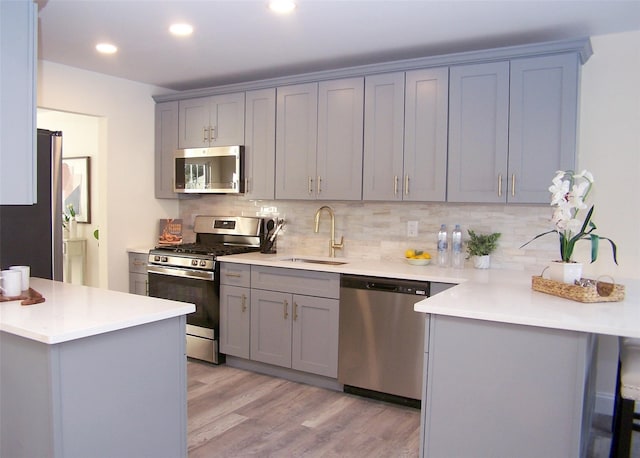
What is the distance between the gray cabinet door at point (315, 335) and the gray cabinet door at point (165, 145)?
190cm

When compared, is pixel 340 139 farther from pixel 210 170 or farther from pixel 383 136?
pixel 210 170

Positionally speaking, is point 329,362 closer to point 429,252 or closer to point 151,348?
point 429,252

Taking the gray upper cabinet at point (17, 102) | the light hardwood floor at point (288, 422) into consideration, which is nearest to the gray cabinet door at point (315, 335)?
the light hardwood floor at point (288, 422)

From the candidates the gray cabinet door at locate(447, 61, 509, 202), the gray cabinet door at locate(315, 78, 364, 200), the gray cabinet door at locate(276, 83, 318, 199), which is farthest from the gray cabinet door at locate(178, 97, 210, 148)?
the gray cabinet door at locate(447, 61, 509, 202)

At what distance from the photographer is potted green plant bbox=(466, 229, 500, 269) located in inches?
136

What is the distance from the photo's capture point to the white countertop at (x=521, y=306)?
5.95 ft

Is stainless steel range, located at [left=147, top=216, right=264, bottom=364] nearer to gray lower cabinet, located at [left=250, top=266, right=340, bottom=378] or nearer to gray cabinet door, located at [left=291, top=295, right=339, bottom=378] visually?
gray lower cabinet, located at [left=250, top=266, right=340, bottom=378]

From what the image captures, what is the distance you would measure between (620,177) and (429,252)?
132 cm

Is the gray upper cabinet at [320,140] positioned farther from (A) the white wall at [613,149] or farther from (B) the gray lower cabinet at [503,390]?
(B) the gray lower cabinet at [503,390]

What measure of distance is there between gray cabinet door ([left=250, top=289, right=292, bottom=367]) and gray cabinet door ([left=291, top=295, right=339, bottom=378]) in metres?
0.07

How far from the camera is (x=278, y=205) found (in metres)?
4.46

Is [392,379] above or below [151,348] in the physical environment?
A: below

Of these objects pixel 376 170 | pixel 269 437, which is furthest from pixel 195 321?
pixel 376 170

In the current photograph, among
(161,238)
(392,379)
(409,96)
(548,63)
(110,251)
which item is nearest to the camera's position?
(548,63)
